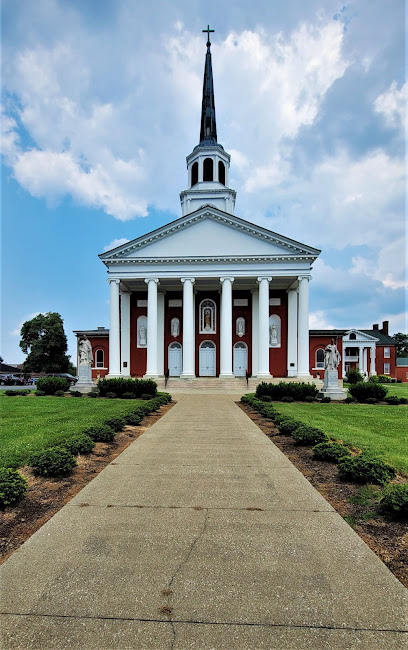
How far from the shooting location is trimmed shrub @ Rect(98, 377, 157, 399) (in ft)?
72.7

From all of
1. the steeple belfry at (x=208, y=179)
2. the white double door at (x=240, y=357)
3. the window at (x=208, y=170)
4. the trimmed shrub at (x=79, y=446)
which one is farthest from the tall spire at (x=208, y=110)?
the trimmed shrub at (x=79, y=446)

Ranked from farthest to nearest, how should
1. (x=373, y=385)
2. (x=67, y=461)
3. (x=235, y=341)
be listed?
(x=235, y=341) → (x=373, y=385) → (x=67, y=461)

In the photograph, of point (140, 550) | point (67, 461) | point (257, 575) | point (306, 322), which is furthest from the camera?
point (306, 322)

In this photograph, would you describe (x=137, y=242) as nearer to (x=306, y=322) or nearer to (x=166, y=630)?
(x=306, y=322)

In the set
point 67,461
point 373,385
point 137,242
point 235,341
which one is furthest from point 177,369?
A: point 67,461

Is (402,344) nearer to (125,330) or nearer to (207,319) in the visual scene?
(207,319)

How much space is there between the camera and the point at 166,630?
9.16ft

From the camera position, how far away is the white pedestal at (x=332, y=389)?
875 inches

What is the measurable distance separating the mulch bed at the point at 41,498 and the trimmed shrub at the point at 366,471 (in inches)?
169

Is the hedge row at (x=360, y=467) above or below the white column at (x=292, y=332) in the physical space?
below

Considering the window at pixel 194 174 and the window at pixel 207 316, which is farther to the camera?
the window at pixel 194 174

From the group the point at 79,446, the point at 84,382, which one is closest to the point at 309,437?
the point at 79,446

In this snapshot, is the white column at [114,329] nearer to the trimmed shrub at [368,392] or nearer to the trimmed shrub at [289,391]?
the trimmed shrub at [289,391]

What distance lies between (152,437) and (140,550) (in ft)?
19.8
